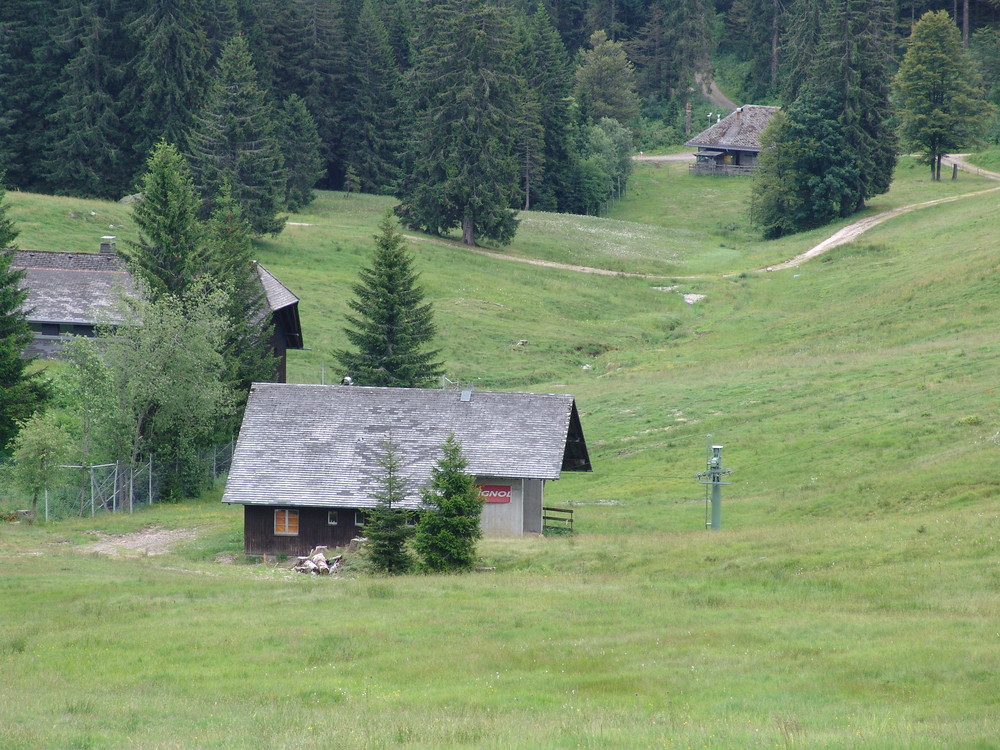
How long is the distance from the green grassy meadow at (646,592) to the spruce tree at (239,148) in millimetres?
12007

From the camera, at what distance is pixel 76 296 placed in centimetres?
5697

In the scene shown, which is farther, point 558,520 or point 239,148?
point 239,148

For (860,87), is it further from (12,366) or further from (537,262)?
(12,366)

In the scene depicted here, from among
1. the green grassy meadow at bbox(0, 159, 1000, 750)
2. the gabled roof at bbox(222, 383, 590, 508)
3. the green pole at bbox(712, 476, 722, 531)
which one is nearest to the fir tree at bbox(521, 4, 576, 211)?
the green grassy meadow at bbox(0, 159, 1000, 750)

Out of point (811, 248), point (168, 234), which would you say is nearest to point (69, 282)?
point (168, 234)

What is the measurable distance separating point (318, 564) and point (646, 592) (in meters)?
11.5


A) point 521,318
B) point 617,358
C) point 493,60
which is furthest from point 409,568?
point 493,60

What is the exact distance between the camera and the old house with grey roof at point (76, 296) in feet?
183

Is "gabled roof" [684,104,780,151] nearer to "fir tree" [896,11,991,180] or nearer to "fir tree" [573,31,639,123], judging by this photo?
"fir tree" [573,31,639,123]

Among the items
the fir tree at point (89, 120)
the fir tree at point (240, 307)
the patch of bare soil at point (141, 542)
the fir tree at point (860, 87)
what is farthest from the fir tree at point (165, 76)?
the patch of bare soil at point (141, 542)

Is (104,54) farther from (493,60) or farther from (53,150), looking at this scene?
(493,60)

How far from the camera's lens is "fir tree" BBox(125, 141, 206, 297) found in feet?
170

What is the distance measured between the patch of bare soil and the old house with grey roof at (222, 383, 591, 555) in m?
2.53

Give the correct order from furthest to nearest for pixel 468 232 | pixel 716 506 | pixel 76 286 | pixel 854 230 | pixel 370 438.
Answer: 1. pixel 854 230
2. pixel 468 232
3. pixel 76 286
4. pixel 370 438
5. pixel 716 506
